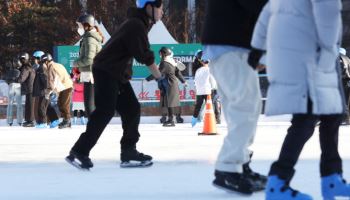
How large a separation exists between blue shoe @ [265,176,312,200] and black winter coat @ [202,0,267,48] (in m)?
0.98

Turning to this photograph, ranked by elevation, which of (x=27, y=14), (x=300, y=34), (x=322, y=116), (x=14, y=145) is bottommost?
(x=14, y=145)

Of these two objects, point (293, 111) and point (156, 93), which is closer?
point (293, 111)

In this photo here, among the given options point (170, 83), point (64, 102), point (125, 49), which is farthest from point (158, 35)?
point (125, 49)

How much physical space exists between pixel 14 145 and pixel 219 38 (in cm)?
545

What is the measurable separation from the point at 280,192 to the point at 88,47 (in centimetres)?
590

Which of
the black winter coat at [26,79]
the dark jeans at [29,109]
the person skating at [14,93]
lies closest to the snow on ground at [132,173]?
the dark jeans at [29,109]

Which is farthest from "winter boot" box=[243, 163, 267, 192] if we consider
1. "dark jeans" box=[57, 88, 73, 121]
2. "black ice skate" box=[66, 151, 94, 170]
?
"dark jeans" box=[57, 88, 73, 121]

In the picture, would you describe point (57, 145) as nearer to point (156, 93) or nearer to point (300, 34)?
point (300, 34)

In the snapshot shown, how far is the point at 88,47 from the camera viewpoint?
9.49m

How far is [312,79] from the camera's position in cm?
382

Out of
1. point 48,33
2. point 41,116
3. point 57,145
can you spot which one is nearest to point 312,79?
point 57,145

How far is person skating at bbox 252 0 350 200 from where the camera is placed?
3803 millimetres

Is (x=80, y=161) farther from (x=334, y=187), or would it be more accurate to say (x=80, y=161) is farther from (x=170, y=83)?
(x=170, y=83)

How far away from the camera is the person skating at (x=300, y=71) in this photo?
12.5ft
